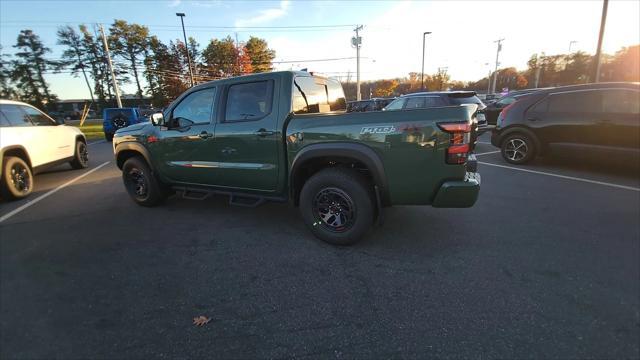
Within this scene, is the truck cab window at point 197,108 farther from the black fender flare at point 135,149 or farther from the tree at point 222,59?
the tree at point 222,59

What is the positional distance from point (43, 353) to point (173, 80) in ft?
187

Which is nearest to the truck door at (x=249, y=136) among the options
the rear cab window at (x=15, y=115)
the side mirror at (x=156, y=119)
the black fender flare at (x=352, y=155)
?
the black fender flare at (x=352, y=155)

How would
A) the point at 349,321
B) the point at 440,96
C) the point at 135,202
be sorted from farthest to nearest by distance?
the point at 440,96 < the point at 135,202 < the point at 349,321

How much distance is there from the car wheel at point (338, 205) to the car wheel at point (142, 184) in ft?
9.00

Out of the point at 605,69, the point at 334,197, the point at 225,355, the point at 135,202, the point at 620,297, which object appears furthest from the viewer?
the point at 605,69

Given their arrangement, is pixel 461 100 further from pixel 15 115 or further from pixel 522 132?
pixel 15 115

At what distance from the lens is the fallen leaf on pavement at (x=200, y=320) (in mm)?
2238

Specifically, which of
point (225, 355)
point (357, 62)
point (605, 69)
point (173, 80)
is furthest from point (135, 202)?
point (605, 69)

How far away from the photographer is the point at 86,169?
27.3 feet

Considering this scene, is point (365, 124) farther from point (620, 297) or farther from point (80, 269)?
point (80, 269)

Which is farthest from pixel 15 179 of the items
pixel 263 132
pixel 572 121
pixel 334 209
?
pixel 572 121

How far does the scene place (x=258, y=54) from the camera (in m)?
51.9

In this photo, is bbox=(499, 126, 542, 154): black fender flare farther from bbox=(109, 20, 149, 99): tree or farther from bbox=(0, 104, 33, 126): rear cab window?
bbox=(109, 20, 149, 99): tree

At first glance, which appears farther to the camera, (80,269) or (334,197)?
(334,197)
